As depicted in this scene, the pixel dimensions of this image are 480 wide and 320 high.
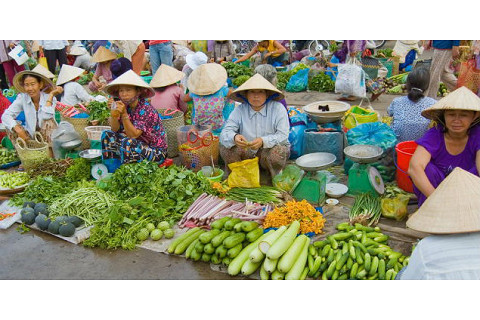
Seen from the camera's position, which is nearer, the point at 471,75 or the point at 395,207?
the point at 395,207

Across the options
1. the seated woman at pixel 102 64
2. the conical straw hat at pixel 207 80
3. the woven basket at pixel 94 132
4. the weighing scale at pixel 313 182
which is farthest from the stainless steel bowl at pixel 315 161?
the seated woman at pixel 102 64

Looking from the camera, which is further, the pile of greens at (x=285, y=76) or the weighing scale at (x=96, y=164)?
the pile of greens at (x=285, y=76)

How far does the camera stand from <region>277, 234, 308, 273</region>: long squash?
10.3ft

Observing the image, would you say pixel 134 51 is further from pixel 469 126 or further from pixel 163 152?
pixel 469 126

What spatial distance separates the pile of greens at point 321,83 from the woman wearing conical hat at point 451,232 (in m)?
6.89

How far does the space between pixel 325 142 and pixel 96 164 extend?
284cm

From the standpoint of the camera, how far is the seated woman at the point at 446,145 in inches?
131

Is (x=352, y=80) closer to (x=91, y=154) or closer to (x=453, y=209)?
(x=91, y=154)

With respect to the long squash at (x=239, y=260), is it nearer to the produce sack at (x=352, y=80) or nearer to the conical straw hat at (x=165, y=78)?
the conical straw hat at (x=165, y=78)

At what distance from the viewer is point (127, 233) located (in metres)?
3.81

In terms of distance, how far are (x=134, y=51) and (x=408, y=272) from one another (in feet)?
21.3

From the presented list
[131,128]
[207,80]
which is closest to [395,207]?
[207,80]

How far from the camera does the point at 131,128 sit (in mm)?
4727

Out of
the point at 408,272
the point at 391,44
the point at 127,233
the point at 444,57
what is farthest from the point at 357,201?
the point at 391,44
